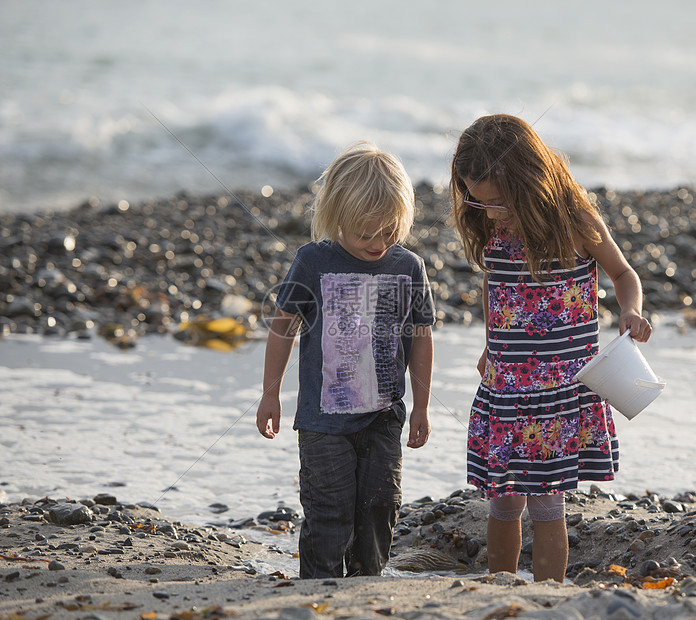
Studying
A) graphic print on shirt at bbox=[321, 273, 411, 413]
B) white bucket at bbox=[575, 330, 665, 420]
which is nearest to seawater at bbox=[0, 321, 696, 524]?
graphic print on shirt at bbox=[321, 273, 411, 413]

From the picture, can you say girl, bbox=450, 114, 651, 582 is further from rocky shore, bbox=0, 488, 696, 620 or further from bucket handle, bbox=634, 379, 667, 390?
rocky shore, bbox=0, 488, 696, 620

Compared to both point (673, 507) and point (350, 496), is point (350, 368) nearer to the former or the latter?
point (350, 496)

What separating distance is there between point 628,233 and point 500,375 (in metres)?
7.29

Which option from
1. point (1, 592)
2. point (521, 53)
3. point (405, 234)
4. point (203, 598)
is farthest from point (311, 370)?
point (521, 53)

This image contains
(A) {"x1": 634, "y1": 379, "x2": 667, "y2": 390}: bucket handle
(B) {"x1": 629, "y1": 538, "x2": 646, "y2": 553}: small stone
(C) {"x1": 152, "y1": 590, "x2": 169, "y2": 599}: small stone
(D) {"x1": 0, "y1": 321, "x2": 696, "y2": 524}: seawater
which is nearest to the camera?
Result: (C) {"x1": 152, "y1": 590, "x2": 169, "y2": 599}: small stone

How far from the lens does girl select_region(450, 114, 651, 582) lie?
9.11 ft

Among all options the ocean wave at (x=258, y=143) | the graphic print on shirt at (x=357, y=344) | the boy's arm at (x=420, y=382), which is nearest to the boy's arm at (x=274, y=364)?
the graphic print on shirt at (x=357, y=344)

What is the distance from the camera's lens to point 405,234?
9.36 ft

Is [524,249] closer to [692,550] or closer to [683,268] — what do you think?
[692,550]

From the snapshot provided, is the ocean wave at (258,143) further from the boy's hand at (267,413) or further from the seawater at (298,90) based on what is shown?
the boy's hand at (267,413)

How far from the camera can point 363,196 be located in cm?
271

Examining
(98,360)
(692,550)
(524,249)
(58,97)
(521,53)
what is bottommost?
(692,550)

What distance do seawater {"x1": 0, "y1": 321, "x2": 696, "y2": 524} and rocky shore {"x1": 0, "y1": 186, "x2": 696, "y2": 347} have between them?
52 centimetres

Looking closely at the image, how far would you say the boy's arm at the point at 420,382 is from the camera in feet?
9.54
